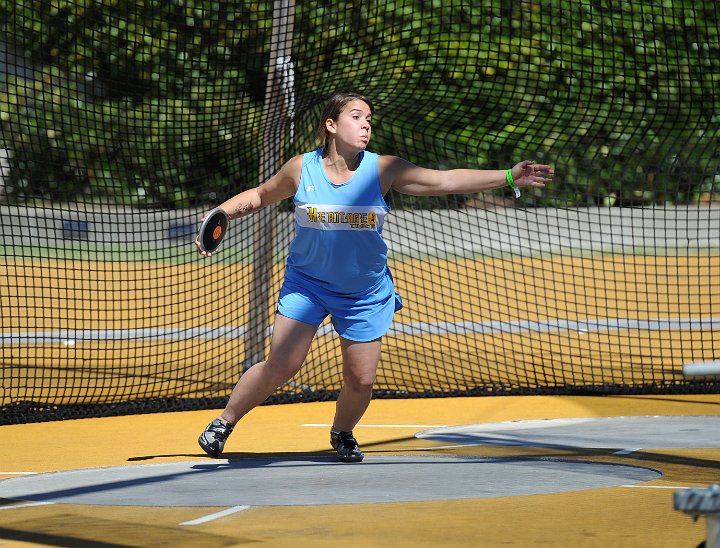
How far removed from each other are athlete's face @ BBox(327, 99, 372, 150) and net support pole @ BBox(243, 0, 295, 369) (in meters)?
3.73

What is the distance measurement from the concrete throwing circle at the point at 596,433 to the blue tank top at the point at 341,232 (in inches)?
64.3

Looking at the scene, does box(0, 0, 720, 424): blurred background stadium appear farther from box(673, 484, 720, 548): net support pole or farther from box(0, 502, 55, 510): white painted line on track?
box(673, 484, 720, 548): net support pole

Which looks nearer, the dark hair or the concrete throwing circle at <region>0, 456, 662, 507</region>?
the concrete throwing circle at <region>0, 456, 662, 507</region>

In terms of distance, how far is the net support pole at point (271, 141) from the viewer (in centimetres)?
1011

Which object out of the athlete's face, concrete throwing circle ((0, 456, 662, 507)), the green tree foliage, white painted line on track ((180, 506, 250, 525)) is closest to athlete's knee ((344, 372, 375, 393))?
concrete throwing circle ((0, 456, 662, 507))

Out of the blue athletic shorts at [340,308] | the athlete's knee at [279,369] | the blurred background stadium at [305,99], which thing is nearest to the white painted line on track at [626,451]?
the blue athletic shorts at [340,308]

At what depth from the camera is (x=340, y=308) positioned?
632 cm

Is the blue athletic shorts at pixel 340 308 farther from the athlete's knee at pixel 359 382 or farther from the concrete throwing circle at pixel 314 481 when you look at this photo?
the concrete throwing circle at pixel 314 481

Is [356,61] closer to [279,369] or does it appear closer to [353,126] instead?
[353,126]

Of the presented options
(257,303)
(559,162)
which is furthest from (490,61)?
(559,162)

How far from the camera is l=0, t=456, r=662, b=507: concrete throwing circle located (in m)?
5.41

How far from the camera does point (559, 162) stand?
877 inches

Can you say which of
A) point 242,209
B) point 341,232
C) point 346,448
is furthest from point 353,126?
point 346,448

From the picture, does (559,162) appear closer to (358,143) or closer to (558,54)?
(558,54)
